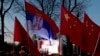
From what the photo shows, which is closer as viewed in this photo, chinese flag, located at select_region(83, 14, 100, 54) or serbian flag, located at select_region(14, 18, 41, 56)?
chinese flag, located at select_region(83, 14, 100, 54)

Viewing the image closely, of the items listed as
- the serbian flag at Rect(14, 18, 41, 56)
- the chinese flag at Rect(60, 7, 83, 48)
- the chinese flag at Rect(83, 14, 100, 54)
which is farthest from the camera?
the serbian flag at Rect(14, 18, 41, 56)

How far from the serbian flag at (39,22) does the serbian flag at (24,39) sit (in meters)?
0.50

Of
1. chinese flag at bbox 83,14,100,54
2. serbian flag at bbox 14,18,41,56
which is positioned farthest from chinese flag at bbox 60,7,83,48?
serbian flag at bbox 14,18,41,56

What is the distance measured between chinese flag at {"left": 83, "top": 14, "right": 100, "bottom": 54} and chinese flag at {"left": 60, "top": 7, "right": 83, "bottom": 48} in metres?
0.26

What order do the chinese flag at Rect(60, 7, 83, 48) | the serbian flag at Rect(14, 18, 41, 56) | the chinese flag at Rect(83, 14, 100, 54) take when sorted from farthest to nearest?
the serbian flag at Rect(14, 18, 41, 56)
the chinese flag at Rect(60, 7, 83, 48)
the chinese flag at Rect(83, 14, 100, 54)

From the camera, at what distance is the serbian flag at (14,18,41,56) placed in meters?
19.7

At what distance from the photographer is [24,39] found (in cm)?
1998

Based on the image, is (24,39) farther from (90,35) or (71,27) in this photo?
(90,35)

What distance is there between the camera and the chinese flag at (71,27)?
64.0 feet

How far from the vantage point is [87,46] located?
19266 millimetres

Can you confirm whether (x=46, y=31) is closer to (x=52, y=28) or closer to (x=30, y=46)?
(x=52, y=28)

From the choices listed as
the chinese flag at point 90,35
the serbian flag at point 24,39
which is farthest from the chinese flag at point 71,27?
the serbian flag at point 24,39

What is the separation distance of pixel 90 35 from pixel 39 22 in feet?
7.81

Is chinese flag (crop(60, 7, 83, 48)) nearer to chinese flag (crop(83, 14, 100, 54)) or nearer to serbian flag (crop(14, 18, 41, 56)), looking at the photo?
chinese flag (crop(83, 14, 100, 54))
